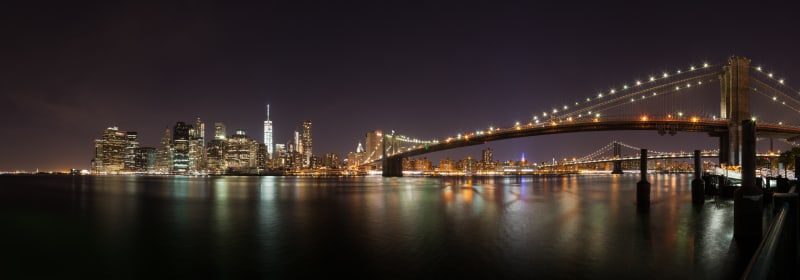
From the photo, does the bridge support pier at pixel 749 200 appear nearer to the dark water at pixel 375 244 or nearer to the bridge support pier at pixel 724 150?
the dark water at pixel 375 244

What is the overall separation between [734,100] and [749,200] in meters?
32.7

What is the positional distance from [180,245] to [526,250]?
10328mm

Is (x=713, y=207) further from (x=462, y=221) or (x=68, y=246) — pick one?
(x=68, y=246)

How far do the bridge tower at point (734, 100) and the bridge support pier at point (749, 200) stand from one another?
93.3 feet

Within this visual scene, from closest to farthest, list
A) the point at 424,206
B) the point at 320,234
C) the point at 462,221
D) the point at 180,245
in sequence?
1. the point at 180,245
2. the point at 320,234
3. the point at 462,221
4. the point at 424,206

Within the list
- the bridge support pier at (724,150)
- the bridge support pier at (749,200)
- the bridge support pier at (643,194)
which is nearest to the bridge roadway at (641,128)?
the bridge support pier at (724,150)

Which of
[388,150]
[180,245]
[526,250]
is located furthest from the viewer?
[388,150]

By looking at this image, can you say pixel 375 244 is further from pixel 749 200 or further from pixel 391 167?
pixel 391 167

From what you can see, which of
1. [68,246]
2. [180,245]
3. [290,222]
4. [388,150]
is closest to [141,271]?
[180,245]

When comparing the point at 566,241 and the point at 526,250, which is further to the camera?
the point at 566,241

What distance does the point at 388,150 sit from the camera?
359ft

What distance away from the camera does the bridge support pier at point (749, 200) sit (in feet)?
42.2

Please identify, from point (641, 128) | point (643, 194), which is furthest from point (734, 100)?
point (643, 194)

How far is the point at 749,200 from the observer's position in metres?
13.0
